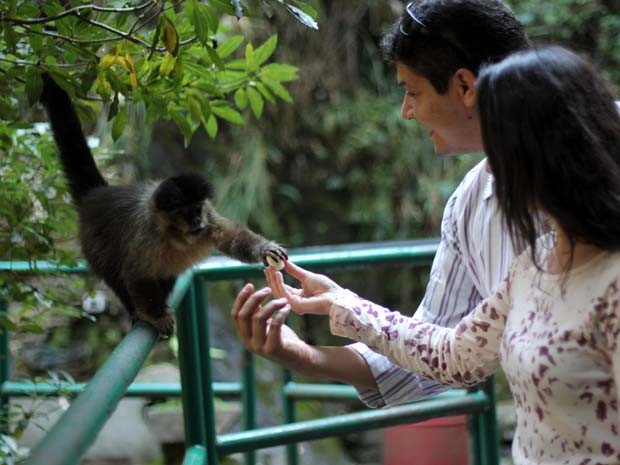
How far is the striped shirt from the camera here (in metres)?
1.61

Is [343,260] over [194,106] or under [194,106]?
under

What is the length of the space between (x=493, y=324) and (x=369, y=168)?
4.93 m

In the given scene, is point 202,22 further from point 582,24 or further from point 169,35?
point 582,24

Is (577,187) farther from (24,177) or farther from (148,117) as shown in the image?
Answer: (24,177)

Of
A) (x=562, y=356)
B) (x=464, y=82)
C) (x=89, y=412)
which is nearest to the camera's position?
(x=89, y=412)

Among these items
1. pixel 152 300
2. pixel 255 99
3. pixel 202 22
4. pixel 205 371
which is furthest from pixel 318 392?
pixel 202 22

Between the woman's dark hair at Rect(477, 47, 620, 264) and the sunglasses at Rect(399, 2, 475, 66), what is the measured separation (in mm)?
489

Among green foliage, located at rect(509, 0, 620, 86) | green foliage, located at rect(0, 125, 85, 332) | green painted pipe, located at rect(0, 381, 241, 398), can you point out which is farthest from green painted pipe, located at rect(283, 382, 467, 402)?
green foliage, located at rect(509, 0, 620, 86)

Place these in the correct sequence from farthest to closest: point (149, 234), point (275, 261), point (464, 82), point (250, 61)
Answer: point (149, 234)
point (275, 261)
point (250, 61)
point (464, 82)

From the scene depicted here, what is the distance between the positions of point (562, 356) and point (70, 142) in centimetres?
147

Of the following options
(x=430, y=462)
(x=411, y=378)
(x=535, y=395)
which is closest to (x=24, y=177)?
(x=411, y=378)

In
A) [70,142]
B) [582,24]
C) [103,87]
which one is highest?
[582,24]

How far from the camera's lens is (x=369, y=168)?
239 inches

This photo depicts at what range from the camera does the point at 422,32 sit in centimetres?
157
